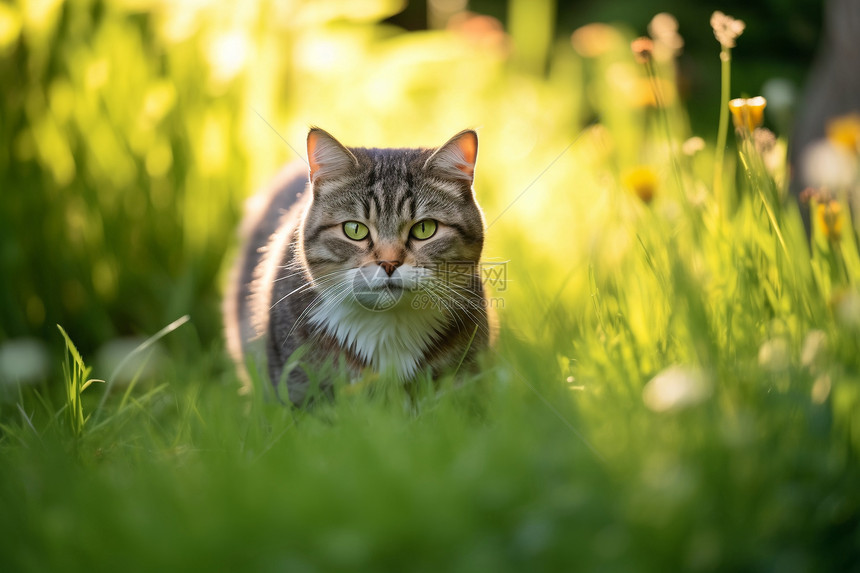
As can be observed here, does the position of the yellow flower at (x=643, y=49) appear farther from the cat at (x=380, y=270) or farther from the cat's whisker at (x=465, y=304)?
the cat's whisker at (x=465, y=304)

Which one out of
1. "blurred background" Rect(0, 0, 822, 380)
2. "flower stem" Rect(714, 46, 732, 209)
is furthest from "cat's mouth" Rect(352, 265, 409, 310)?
"flower stem" Rect(714, 46, 732, 209)

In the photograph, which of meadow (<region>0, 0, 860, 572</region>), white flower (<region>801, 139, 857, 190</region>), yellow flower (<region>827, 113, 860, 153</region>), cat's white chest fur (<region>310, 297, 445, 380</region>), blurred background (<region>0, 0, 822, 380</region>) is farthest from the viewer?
blurred background (<region>0, 0, 822, 380</region>)

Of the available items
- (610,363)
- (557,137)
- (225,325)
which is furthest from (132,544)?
(557,137)

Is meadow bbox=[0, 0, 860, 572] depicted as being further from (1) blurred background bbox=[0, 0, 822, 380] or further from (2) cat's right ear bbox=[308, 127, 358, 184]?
(2) cat's right ear bbox=[308, 127, 358, 184]

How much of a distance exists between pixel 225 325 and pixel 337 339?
85cm

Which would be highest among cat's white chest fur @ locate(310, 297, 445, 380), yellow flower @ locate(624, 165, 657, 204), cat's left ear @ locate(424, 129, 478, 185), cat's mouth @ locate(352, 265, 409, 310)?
cat's left ear @ locate(424, 129, 478, 185)

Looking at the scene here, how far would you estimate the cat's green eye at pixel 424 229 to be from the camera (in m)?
1.71

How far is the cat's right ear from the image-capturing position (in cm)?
168

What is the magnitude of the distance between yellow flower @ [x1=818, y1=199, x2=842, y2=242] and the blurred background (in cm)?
30

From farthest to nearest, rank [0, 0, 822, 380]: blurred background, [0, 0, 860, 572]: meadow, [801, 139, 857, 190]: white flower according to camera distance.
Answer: [0, 0, 822, 380]: blurred background → [801, 139, 857, 190]: white flower → [0, 0, 860, 572]: meadow

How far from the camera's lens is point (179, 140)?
2.47 meters

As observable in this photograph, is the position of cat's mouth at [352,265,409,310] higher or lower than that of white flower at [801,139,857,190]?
lower

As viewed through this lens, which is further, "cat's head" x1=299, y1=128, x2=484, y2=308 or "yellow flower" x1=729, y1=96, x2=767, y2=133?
"cat's head" x1=299, y1=128, x2=484, y2=308

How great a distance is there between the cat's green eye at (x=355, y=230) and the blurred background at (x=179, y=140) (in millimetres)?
421
